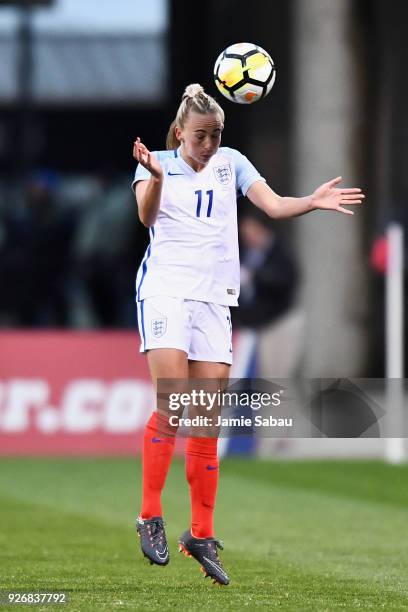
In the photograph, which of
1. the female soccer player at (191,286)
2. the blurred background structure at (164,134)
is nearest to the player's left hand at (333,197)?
the female soccer player at (191,286)

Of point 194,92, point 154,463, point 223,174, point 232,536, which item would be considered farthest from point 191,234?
point 232,536

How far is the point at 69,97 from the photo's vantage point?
2047 cm

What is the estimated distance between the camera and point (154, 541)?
6.81 metres

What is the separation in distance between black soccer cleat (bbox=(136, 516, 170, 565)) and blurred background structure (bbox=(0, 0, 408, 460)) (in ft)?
31.6

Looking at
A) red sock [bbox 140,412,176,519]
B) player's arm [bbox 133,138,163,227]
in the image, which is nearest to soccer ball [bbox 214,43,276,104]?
player's arm [bbox 133,138,163,227]

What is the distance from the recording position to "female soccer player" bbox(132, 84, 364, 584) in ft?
22.4

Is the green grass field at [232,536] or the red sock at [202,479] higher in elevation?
the red sock at [202,479]

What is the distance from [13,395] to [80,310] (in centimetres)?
500

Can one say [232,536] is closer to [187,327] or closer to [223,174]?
[187,327]

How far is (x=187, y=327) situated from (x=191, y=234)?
0.42 m

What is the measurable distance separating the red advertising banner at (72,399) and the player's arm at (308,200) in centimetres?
838

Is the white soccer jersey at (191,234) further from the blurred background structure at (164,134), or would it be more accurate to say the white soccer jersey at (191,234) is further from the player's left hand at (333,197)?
the blurred background structure at (164,134)

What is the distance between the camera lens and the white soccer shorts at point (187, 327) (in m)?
6.83

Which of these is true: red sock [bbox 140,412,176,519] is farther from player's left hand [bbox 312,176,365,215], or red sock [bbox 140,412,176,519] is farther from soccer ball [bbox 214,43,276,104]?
soccer ball [bbox 214,43,276,104]
